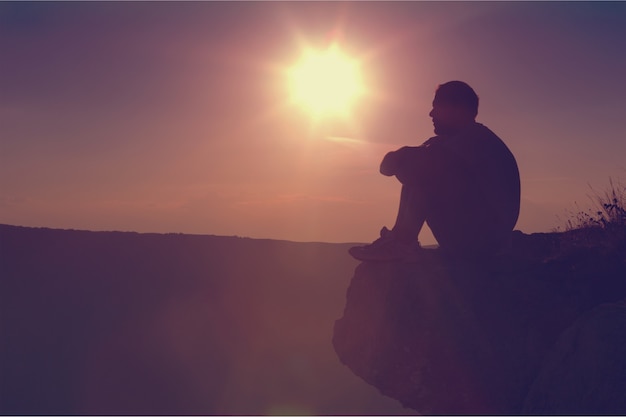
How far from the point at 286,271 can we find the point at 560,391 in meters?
16.3

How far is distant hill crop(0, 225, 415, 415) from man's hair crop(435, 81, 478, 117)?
34.1 feet

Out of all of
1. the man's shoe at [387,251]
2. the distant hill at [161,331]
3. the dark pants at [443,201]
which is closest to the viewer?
the dark pants at [443,201]

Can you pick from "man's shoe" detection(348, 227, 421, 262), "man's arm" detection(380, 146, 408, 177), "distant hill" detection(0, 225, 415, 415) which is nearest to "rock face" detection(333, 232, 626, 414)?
"man's shoe" detection(348, 227, 421, 262)

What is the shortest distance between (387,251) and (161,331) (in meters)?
11.7

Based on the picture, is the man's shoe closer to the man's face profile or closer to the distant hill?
the man's face profile

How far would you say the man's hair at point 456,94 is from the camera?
6.97 metres

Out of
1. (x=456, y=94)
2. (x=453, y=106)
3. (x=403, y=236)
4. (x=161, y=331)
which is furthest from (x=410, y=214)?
(x=161, y=331)

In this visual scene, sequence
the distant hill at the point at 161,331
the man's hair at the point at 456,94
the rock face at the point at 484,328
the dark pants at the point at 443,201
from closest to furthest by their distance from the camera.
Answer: the rock face at the point at 484,328
the dark pants at the point at 443,201
the man's hair at the point at 456,94
the distant hill at the point at 161,331

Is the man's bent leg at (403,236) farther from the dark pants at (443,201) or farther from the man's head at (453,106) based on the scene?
the man's head at (453,106)

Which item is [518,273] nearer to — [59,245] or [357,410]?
[357,410]

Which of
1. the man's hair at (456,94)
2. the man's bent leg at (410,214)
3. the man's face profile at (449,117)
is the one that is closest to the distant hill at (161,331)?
the man's bent leg at (410,214)

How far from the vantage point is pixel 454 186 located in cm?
667

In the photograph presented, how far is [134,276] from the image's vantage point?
18734 millimetres

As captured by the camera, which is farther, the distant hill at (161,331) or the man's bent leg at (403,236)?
the distant hill at (161,331)
